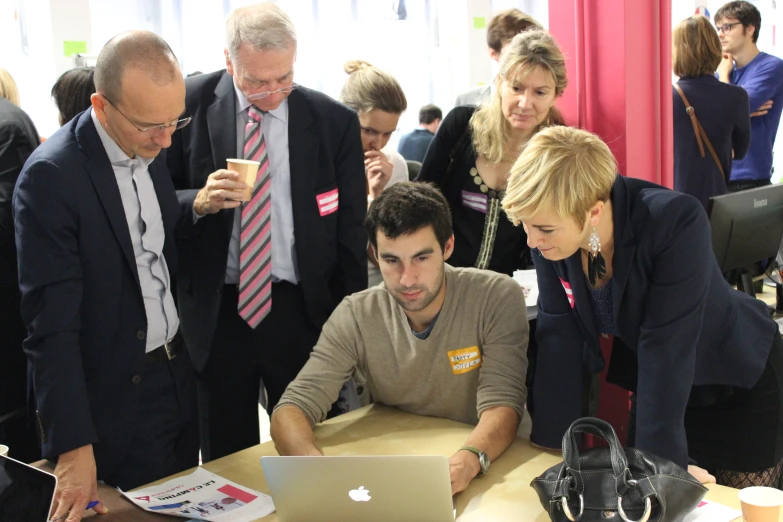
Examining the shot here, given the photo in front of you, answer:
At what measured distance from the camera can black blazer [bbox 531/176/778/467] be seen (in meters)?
1.83

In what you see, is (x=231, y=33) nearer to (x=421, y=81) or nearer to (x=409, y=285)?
(x=409, y=285)

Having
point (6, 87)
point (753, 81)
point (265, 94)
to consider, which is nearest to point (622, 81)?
point (265, 94)

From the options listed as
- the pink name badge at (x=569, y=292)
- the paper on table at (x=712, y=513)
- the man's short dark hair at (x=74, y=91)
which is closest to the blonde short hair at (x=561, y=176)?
the pink name badge at (x=569, y=292)

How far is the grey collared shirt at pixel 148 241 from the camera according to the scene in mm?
2047

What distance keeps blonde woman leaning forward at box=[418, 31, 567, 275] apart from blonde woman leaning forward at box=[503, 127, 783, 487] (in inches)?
24.4

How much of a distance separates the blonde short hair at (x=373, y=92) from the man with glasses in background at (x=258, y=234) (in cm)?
21

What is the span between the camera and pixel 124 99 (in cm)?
189

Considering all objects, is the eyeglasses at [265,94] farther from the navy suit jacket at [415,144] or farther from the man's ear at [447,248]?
the navy suit jacket at [415,144]

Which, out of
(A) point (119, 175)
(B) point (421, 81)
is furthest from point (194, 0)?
(A) point (119, 175)

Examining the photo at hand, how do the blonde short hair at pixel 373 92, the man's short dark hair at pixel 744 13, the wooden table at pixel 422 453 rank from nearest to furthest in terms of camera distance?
1. the wooden table at pixel 422 453
2. the blonde short hair at pixel 373 92
3. the man's short dark hair at pixel 744 13

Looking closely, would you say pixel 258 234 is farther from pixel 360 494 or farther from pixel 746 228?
pixel 746 228

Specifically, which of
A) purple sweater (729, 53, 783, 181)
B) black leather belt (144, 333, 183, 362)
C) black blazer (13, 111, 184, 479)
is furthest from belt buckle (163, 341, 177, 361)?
purple sweater (729, 53, 783, 181)

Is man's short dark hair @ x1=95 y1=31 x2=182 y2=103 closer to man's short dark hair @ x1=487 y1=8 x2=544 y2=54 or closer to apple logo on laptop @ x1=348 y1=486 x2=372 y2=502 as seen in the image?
apple logo on laptop @ x1=348 y1=486 x2=372 y2=502

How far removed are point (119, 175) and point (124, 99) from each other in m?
0.22
